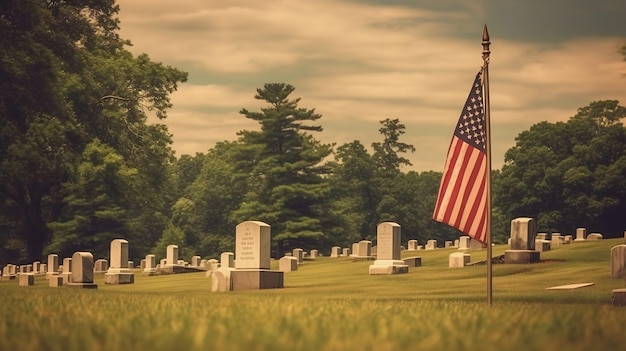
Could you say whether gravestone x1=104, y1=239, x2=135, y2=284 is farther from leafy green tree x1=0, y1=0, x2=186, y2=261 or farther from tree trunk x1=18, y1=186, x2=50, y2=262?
tree trunk x1=18, y1=186, x2=50, y2=262

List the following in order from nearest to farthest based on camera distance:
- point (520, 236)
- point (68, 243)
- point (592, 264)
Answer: point (592, 264)
point (520, 236)
point (68, 243)

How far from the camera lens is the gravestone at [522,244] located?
35906 millimetres

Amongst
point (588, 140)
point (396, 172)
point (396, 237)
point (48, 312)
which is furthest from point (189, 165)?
point (48, 312)

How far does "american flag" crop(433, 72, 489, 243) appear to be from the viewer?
17047mm

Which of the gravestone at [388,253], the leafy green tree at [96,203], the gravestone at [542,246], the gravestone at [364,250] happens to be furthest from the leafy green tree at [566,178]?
the gravestone at [388,253]

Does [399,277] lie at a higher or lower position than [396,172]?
lower

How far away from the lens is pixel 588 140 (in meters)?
86.6

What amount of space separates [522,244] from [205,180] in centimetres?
7101

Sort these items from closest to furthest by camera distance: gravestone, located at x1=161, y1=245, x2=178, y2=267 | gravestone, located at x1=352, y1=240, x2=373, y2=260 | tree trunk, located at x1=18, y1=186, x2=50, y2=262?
gravestone, located at x1=352, y1=240, x2=373, y2=260
gravestone, located at x1=161, y1=245, x2=178, y2=267
tree trunk, located at x1=18, y1=186, x2=50, y2=262

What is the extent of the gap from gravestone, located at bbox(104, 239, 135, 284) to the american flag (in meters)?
28.4

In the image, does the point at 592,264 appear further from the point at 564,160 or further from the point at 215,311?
the point at 564,160

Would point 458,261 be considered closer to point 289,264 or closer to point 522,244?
A: point 522,244

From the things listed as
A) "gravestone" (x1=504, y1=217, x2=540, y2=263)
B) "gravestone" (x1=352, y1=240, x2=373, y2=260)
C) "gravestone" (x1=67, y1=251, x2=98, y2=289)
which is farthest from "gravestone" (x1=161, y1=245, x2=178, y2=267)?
"gravestone" (x1=504, y1=217, x2=540, y2=263)

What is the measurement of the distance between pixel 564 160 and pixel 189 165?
62.1 metres
